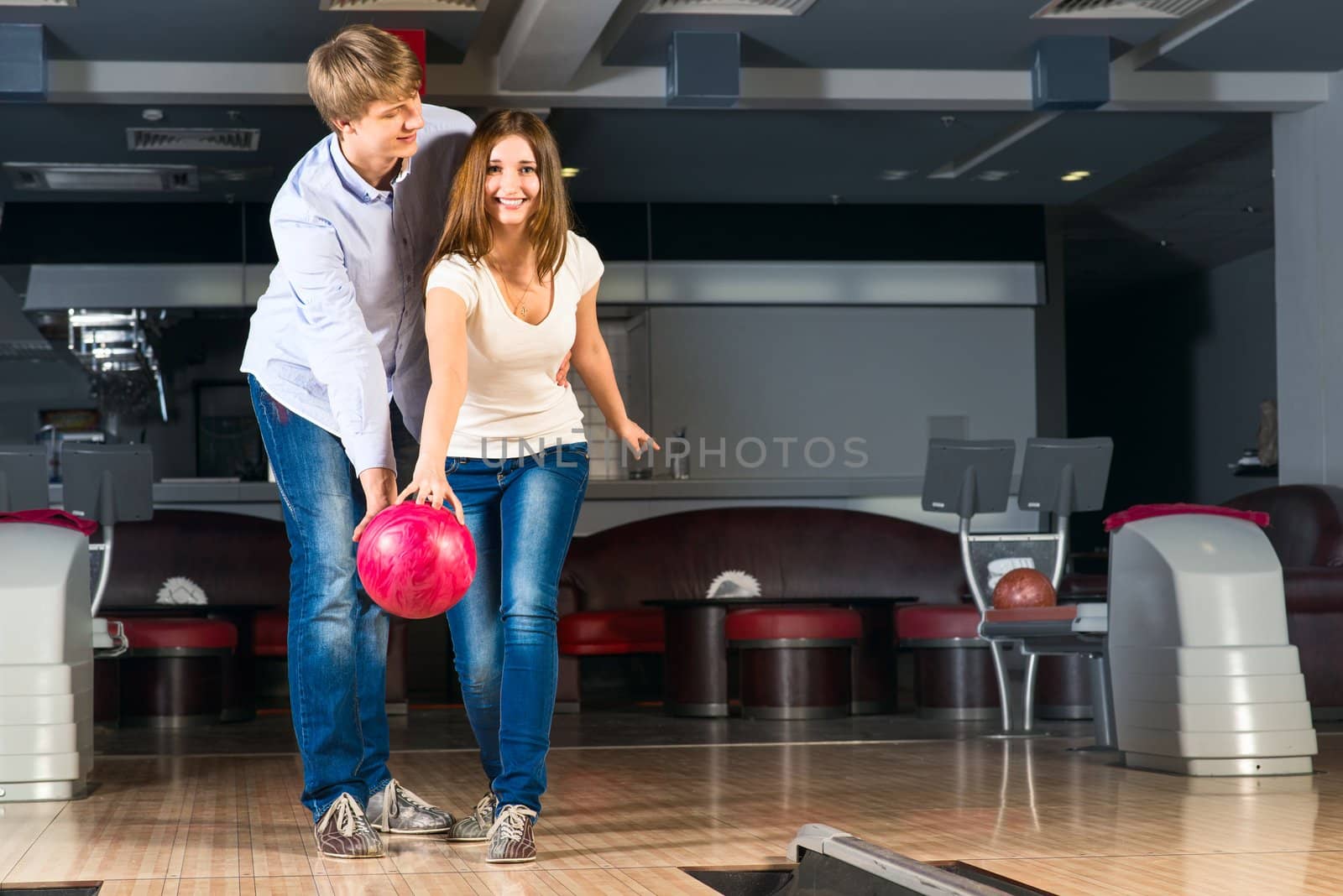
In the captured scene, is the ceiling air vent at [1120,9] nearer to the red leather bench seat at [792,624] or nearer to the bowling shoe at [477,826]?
the red leather bench seat at [792,624]

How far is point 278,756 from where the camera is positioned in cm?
488

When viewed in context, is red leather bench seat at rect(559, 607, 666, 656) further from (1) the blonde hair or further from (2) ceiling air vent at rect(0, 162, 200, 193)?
(1) the blonde hair

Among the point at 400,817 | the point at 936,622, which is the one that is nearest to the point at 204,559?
the point at 936,622

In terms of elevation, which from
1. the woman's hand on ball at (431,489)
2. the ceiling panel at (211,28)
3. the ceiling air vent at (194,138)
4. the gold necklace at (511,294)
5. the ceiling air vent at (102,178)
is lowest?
the woman's hand on ball at (431,489)

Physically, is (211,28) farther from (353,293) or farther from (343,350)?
(343,350)

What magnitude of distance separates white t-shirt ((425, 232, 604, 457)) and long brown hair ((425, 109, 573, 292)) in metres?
0.04

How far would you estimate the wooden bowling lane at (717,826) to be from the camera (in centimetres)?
246

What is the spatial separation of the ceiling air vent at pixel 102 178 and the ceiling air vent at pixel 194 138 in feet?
1.53

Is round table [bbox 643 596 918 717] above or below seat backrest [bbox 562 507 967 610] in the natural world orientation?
below

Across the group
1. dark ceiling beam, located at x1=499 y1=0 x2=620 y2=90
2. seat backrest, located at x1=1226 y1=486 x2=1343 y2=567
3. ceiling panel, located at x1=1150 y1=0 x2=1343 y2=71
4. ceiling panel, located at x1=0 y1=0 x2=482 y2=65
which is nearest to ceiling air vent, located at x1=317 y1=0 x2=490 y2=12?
ceiling panel, located at x1=0 y1=0 x2=482 y2=65

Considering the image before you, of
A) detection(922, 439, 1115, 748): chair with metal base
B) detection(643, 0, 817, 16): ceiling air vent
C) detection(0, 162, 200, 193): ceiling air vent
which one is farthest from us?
detection(0, 162, 200, 193): ceiling air vent

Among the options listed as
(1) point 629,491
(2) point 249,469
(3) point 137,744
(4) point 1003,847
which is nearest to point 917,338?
(1) point 629,491

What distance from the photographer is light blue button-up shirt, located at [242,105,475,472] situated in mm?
2561

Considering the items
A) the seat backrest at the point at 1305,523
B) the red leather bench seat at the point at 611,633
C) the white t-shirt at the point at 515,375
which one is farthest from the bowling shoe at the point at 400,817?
the seat backrest at the point at 1305,523
